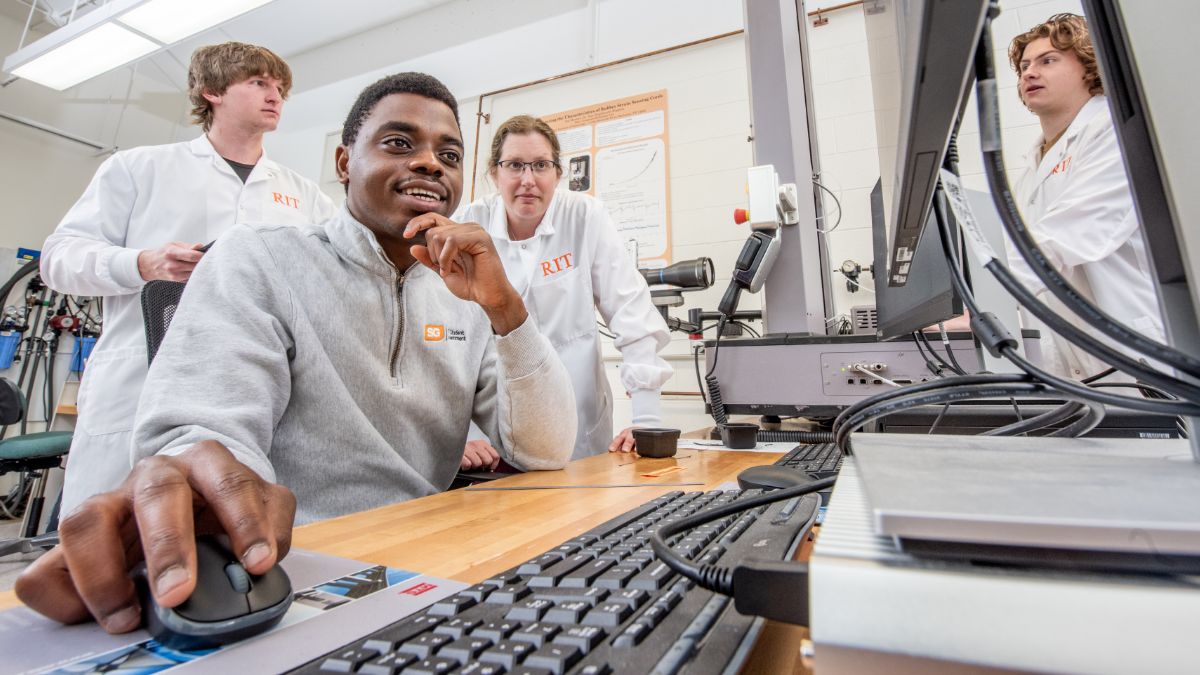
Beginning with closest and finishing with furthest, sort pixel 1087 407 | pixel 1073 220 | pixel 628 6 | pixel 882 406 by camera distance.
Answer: pixel 882 406, pixel 1087 407, pixel 1073 220, pixel 628 6

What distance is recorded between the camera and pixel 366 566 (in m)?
0.39

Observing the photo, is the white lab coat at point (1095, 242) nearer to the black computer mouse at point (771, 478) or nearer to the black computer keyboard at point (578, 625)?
the black computer mouse at point (771, 478)

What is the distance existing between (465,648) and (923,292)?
647 millimetres

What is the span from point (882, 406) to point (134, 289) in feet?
5.69

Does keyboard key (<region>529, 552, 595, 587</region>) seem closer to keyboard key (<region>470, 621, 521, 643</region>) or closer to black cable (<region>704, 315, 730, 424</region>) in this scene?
keyboard key (<region>470, 621, 521, 643</region>)

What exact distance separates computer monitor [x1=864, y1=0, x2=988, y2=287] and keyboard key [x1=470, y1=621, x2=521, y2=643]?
0.31 metres

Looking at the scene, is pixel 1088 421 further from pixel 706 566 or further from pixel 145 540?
pixel 145 540

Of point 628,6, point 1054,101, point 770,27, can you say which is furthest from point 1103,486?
point 628,6

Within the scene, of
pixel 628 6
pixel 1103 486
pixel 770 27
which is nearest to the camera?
pixel 1103 486

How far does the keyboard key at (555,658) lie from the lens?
21 centimetres

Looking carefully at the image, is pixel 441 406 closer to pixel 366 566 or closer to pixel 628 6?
pixel 366 566

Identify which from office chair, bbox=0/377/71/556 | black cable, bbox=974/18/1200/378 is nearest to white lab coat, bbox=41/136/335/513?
office chair, bbox=0/377/71/556

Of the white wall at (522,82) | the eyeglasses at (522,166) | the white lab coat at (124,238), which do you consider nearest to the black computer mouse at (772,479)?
the white wall at (522,82)

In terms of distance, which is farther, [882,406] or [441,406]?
[441,406]
